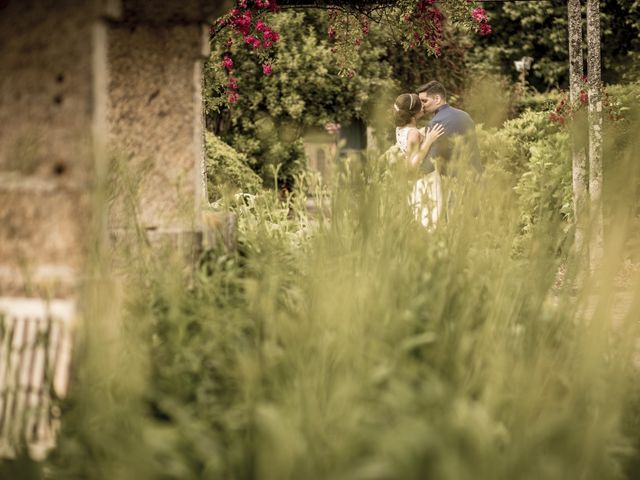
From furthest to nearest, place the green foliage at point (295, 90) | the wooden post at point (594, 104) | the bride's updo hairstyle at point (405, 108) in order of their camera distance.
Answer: the green foliage at point (295, 90), the wooden post at point (594, 104), the bride's updo hairstyle at point (405, 108)

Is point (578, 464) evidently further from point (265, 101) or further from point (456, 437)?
point (265, 101)

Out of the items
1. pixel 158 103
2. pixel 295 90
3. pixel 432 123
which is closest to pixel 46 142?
pixel 158 103

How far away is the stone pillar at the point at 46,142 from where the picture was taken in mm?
3279

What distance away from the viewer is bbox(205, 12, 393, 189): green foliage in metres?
19.2

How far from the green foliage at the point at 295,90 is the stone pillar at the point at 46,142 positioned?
48.5 feet

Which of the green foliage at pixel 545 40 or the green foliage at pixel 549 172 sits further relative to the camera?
the green foliage at pixel 545 40

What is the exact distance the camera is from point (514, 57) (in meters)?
26.8

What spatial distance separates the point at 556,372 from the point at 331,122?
1944 cm

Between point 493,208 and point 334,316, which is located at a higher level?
point 493,208

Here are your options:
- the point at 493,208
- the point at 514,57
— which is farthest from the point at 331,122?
the point at 493,208

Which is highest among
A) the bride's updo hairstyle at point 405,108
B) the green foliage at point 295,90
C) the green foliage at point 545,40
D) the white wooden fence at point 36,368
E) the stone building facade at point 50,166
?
the green foliage at point 545,40

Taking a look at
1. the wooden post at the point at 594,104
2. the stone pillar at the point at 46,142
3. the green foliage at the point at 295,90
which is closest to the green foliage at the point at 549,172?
the wooden post at the point at 594,104

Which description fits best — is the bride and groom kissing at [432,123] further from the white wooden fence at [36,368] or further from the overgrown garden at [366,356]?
the white wooden fence at [36,368]

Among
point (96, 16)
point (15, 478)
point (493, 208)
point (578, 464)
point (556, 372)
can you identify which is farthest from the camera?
point (493, 208)
